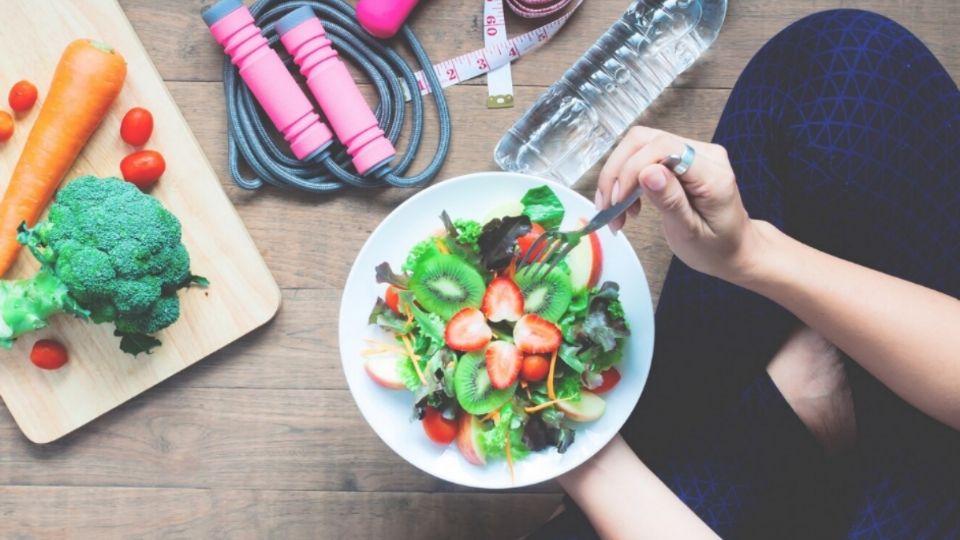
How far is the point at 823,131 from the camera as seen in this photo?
3.53 feet

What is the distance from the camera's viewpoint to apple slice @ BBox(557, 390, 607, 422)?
3.55 feet

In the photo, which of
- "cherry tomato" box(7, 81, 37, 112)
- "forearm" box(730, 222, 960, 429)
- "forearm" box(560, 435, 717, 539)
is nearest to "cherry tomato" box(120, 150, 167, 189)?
"cherry tomato" box(7, 81, 37, 112)

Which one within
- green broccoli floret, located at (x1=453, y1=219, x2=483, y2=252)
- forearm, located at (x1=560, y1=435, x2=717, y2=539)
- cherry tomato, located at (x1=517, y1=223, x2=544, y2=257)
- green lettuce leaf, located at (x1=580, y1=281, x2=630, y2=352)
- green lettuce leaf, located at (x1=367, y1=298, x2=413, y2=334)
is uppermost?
green broccoli floret, located at (x1=453, y1=219, x2=483, y2=252)

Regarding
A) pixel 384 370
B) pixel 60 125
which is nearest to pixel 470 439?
pixel 384 370

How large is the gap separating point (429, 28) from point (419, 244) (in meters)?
0.42

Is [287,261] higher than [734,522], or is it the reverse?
[287,261]

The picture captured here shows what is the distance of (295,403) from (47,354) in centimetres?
38

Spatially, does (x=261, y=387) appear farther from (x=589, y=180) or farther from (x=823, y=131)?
(x=823, y=131)

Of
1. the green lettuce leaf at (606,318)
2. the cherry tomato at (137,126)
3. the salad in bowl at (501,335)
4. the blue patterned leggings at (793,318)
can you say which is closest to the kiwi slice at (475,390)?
the salad in bowl at (501,335)

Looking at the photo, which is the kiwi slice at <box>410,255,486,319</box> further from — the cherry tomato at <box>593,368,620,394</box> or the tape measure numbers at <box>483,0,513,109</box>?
the tape measure numbers at <box>483,0,513,109</box>

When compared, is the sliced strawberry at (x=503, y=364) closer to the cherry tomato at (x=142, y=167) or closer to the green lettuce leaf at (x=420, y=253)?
the green lettuce leaf at (x=420, y=253)

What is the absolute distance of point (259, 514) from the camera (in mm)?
1374

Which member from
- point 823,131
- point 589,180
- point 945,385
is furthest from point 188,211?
point 945,385

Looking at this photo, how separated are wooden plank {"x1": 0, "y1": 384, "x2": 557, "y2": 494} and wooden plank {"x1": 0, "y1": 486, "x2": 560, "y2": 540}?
2 cm
